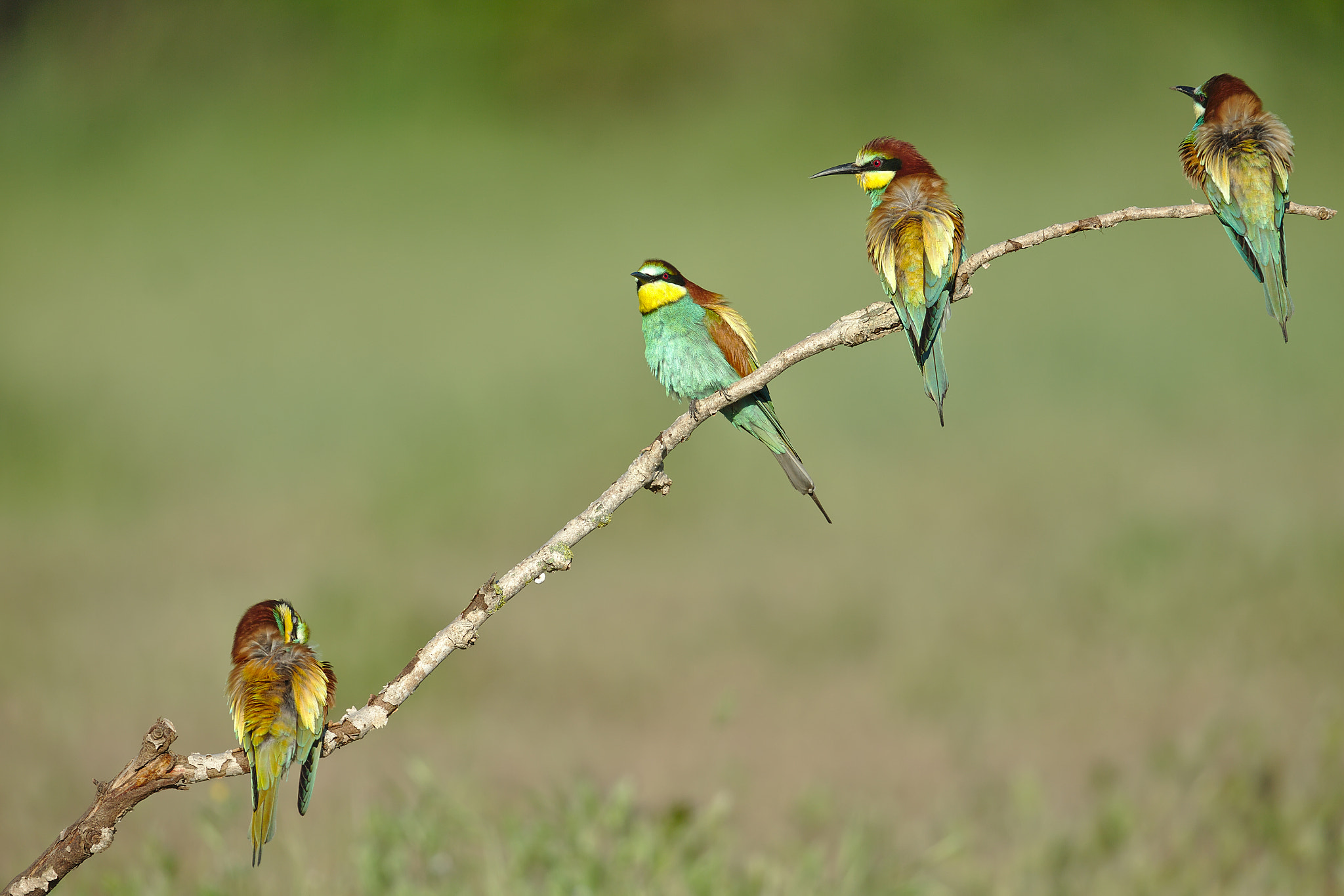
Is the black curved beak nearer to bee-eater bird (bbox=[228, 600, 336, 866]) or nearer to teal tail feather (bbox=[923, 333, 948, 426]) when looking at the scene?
teal tail feather (bbox=[923, 333, 948, 426])

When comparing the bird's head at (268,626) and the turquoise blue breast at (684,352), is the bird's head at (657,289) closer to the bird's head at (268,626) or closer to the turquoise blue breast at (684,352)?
the turquoise blue breast at (684,352)

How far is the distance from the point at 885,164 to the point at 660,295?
0.53 metres

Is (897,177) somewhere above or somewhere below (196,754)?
above

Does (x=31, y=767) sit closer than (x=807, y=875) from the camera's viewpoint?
No

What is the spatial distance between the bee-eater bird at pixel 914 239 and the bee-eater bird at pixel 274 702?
23.7 inches

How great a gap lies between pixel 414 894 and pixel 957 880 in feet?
3.88

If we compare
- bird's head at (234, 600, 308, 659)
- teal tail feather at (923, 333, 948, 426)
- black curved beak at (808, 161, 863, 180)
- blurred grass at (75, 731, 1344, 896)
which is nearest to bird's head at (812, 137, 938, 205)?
black curved beak at (808, 161, 863, 180)

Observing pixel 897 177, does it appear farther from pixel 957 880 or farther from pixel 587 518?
pixel 957 880

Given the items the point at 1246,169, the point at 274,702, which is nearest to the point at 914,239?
the point at 1246,169

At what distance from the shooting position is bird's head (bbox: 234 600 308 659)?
40.8 inches

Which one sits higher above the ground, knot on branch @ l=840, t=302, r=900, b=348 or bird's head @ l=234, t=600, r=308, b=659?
bird's head @ l=234, t=600, r=308, b=659

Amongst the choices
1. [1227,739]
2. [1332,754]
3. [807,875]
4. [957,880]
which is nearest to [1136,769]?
[1227,739]

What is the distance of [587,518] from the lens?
0.82 m

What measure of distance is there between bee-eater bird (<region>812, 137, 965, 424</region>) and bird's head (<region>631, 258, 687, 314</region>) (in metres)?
0.41
